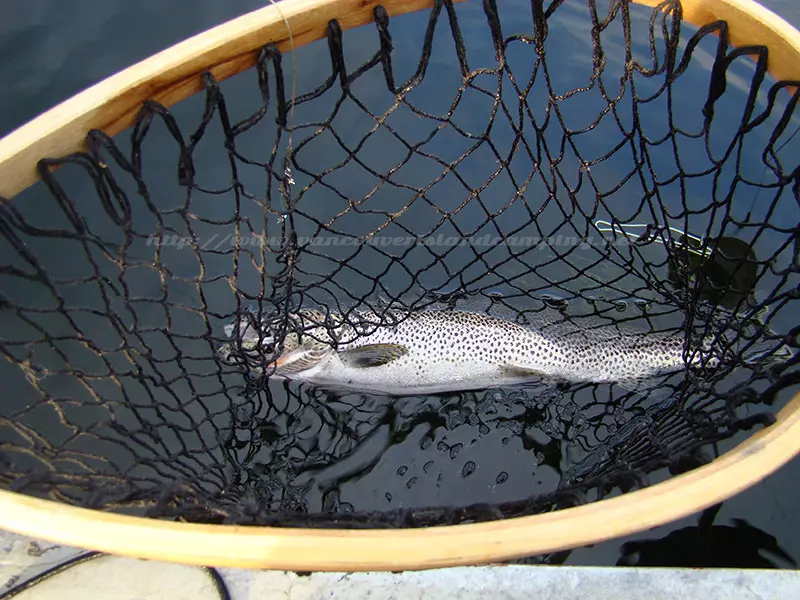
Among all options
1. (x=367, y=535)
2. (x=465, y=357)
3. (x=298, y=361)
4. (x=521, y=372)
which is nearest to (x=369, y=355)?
(x=298, y=361)

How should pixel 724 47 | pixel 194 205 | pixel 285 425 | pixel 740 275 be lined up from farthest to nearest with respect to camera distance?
pixel 194 205 → pixel 740 275 → pixel 285 425 → pixel 724 47

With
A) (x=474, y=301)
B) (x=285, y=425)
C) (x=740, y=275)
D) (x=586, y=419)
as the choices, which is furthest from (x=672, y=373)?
(x=285, y=425)

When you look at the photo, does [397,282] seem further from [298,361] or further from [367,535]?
[367,535]

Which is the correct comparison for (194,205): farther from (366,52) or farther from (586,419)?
(586,419)

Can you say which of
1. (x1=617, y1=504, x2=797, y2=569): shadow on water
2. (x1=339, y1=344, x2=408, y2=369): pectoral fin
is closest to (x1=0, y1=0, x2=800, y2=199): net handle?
(x1=339, y1=344, x2=408, y2=369): pectoral fin

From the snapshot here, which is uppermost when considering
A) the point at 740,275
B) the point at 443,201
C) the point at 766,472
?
the point at 443,201
